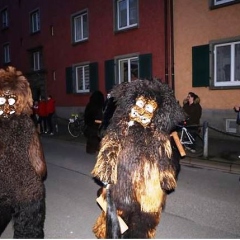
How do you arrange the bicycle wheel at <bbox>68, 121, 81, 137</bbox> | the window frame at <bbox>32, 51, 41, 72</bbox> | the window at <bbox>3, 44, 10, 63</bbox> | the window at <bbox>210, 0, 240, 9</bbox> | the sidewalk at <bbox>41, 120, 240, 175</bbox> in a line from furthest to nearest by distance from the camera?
1. the window at <bbox>3, 44, 10, 63</bbox>
2. the window frame at <bbox>32, 51, 41, 72</bbox>
3. the bicycle wheel at <bbox>68, 121, 81, 137</bbox>
4. the window at <bbox>210, 0, 240, 9</bbox>
5. the sidewalk at <bbox>41, 120, 240, 175</bbox>

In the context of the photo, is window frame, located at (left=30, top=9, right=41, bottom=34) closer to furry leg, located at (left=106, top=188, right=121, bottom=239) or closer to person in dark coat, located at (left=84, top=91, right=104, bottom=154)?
person in dark coat, located at (left=84, top=91, right=104, bottom=154)

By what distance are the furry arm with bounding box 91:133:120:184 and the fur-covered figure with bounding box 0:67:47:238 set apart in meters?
0.78

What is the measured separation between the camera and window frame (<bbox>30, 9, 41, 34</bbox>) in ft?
79.2

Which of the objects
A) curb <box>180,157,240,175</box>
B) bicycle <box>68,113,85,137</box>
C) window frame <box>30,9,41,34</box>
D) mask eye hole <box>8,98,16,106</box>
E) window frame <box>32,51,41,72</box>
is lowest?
curb <box>180,157,240,175</box>

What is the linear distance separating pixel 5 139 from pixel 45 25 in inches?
828

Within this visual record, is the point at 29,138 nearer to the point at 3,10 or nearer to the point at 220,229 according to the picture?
the point at 220,229

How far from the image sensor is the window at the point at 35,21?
24.2 meters

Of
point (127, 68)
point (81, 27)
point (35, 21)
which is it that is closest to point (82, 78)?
point (81, 27)

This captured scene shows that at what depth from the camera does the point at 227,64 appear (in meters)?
13.1

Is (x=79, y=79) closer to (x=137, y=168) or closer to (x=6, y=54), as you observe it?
(x=6, y=54)

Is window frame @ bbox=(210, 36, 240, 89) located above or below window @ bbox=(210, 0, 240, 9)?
below

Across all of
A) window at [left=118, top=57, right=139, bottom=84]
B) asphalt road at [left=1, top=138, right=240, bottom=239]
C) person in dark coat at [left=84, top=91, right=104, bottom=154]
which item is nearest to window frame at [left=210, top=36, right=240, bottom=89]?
window at [left=118, top=57, right=139, bottom=84]

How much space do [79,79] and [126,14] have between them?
5.47 m

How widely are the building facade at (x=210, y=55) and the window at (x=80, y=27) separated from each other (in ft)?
23.3
